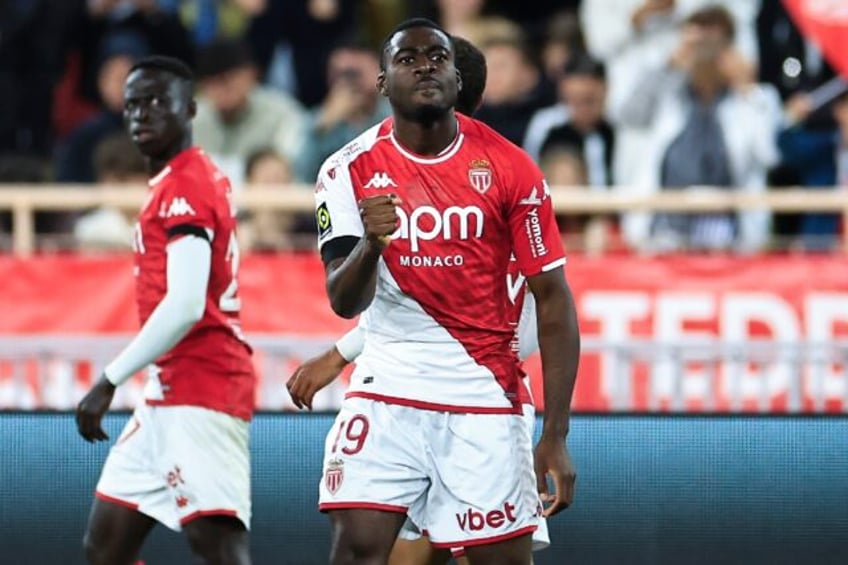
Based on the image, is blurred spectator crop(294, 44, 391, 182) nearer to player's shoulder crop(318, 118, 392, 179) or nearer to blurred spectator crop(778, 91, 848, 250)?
blurred spectator crop(778, 91, 848, 250)

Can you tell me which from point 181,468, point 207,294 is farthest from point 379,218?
point 181,468

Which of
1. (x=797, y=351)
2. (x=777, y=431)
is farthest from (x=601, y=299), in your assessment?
(x=777, y=431)

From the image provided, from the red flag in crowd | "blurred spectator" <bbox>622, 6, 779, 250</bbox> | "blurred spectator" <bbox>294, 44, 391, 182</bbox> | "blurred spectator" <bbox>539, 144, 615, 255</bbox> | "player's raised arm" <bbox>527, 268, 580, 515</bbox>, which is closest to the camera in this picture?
"player's raised arm" <bbox>527, 268, 580, 515</bbox>

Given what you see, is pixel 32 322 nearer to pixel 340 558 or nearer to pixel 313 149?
pixel 313 149

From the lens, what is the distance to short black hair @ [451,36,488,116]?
6.80 m

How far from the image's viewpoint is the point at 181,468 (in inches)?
287

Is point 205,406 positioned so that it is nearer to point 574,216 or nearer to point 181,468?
point 181,468

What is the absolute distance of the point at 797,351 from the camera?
9.98m

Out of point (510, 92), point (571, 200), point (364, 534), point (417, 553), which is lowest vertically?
point (417, 553)

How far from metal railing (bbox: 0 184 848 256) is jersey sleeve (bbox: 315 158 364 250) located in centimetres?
548

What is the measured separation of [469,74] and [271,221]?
580 cm

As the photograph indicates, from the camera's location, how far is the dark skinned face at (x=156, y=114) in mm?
7535

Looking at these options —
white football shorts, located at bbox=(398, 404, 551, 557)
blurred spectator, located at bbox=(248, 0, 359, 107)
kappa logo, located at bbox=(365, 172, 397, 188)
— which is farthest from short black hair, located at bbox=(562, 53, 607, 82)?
kappa logo, located at bbox=(365, 172, 397, 188)

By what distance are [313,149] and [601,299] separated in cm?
273
